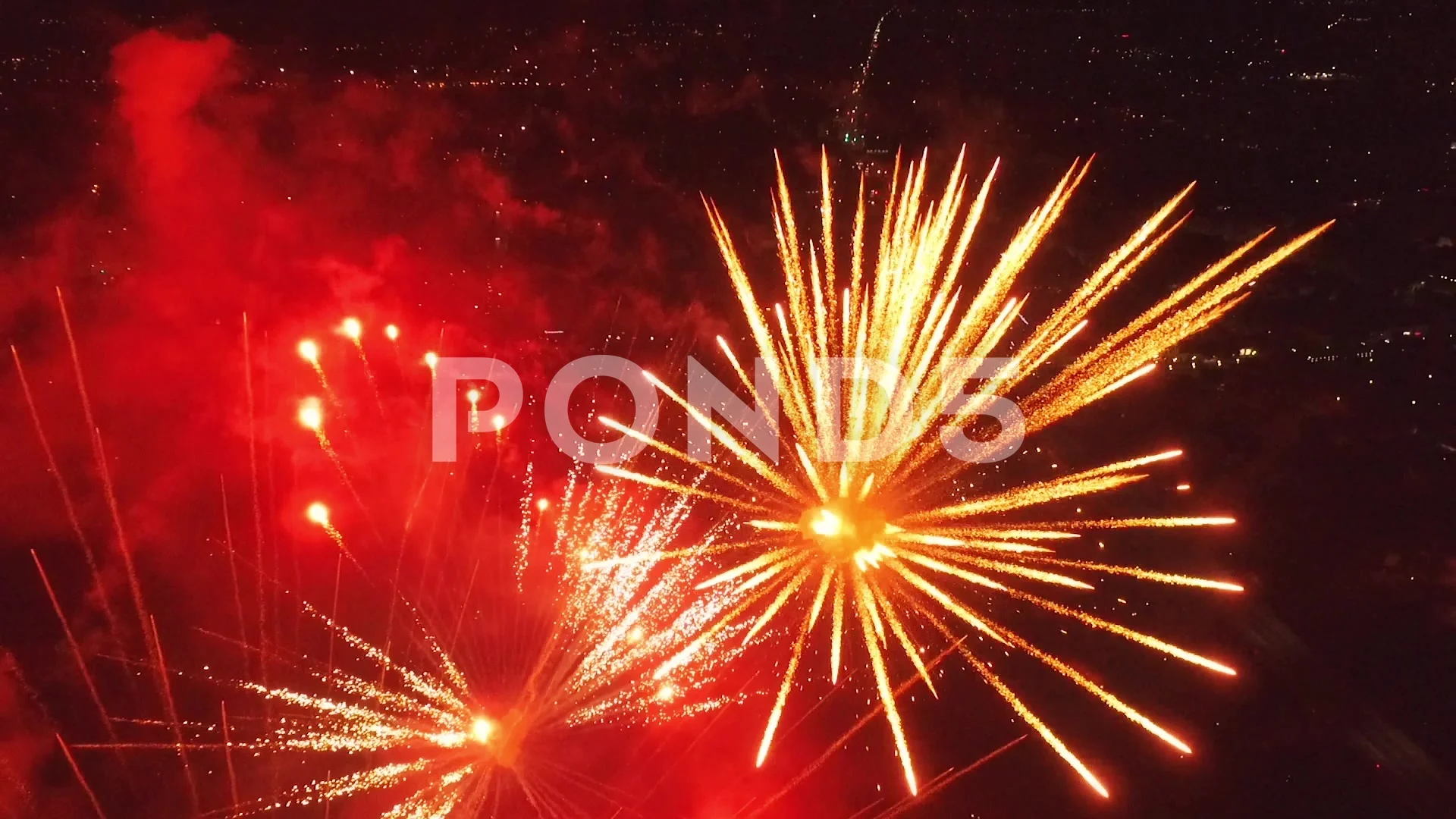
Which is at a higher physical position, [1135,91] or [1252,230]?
[1135,91]

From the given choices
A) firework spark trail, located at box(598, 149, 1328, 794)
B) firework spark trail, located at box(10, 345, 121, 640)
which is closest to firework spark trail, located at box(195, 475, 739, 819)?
firework spark trail, located at box(598, 149, 1328, 794)

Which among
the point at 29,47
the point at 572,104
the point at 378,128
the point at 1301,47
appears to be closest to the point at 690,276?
the point at 572,104

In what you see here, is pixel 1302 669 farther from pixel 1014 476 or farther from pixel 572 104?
pixel 572 104

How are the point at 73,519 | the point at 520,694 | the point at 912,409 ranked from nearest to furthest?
the point at 73,519 < the point at 520,694 < the point at 912,409

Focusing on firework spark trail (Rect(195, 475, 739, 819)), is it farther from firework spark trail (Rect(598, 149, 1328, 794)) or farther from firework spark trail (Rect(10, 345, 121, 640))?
firework spark trail (Rect(10, 345, 121, 640))

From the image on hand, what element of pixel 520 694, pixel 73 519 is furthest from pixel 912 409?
pixel 73 519

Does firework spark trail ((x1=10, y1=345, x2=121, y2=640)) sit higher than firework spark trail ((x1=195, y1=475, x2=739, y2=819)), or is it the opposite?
firework spark trail ((x1=10, y1=345, x2=121, y2=640))

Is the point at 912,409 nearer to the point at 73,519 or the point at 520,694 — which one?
the point at 520,694

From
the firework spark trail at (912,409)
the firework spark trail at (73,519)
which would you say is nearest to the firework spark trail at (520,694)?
the firework spark trail at (912,409)
